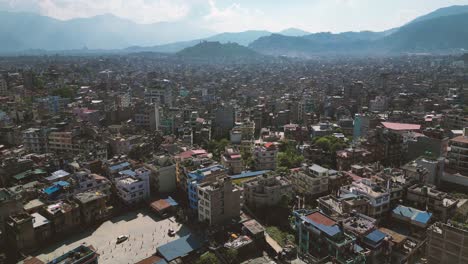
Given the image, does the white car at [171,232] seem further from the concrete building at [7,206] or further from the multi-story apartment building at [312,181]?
the multi-story apartment building at [312,181]

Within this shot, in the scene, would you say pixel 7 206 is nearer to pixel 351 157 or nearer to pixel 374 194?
pixel 374 194

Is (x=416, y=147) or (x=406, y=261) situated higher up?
(x=416, y=147)

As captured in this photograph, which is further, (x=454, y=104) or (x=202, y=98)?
(x=202, y=98)

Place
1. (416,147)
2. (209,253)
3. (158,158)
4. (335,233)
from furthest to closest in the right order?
(416,147) → (158,158) → (209,253) → (335,233)

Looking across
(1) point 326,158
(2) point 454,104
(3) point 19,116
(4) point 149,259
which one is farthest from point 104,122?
(2) point 454,104

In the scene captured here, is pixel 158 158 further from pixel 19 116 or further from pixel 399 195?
pixel 19 116

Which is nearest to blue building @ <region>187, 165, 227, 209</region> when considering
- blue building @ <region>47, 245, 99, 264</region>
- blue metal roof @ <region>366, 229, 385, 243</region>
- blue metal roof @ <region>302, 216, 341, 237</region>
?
blue building @ <region>47, 245, 99, 264</region>

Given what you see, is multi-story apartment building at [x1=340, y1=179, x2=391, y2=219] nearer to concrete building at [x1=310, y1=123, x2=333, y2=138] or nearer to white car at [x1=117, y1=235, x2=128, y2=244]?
white car at [x1=117, y1=235, x2=128, y2=244]

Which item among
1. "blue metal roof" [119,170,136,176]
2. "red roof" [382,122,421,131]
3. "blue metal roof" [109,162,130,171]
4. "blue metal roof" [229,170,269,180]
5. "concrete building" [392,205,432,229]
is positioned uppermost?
"blue metal roof" [109,162,130,171]
